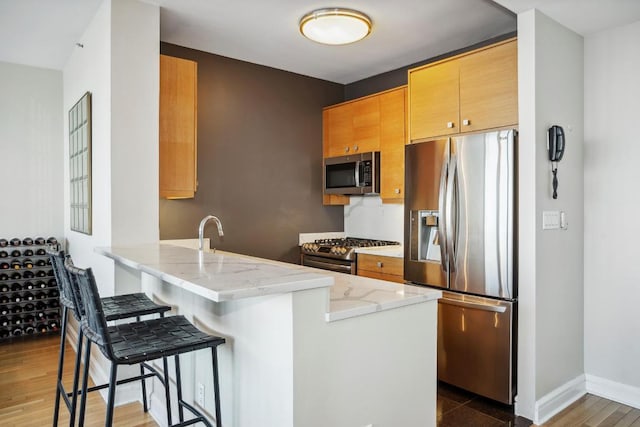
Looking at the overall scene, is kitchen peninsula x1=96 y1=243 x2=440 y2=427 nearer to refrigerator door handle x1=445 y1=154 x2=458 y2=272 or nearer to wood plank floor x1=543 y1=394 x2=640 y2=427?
refrigerator door handle x1=445 y1=154 x2=458 y2=272

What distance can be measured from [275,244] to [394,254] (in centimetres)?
134

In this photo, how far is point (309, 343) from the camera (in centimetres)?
150

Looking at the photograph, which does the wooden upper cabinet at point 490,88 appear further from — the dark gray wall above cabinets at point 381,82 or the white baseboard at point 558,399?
the white baseboard at point 558,399

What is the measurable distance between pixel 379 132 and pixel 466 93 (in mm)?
1180

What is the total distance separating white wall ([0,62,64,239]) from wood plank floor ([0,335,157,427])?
1.22 meters

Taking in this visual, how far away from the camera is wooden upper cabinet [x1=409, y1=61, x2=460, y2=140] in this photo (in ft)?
10.3

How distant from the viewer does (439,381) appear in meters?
3.14

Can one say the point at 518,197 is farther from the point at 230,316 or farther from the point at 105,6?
the point at 105,6

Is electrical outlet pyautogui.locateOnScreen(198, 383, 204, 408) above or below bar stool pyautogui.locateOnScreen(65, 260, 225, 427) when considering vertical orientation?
below

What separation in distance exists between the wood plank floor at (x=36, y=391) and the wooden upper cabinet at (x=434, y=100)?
108 inches

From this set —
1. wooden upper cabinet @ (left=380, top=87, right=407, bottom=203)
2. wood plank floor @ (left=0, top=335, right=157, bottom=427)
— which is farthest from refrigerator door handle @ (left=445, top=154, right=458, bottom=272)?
wood plank floor @ (left=0, top=335, right=157, bottom=427)

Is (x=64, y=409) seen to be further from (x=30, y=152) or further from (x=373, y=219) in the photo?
(x=373, y=219)

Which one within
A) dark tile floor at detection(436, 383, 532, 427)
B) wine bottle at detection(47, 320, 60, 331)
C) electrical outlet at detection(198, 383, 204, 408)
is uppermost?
electrical outlet at detection(198, 383, 204, 408)

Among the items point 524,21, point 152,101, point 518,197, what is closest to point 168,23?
point 152,101
